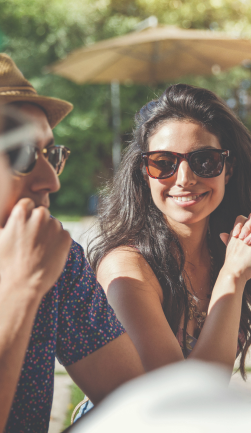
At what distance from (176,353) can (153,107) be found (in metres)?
1.25

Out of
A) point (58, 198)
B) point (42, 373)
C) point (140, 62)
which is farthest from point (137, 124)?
point (58, 198)

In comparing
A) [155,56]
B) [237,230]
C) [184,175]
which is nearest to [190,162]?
[184,175]

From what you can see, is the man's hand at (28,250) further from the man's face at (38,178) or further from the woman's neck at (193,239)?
the woman's neck at (193,239)

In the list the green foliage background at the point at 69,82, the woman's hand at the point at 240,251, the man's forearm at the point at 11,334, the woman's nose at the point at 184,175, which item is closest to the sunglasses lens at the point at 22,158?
the man's forearm at the point at 11,334

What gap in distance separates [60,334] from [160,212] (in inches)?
41.8

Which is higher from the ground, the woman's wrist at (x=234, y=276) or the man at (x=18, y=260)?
the man at (x=18, y=260)

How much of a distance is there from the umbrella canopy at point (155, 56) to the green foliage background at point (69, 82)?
12.0 feet

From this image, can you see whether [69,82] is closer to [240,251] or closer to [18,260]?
[240,251]

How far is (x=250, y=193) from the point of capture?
2.47 metres

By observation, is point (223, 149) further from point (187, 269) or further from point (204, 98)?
point (187, 269)

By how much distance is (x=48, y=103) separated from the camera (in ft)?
4.14

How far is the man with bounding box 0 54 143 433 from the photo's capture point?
1.21 m

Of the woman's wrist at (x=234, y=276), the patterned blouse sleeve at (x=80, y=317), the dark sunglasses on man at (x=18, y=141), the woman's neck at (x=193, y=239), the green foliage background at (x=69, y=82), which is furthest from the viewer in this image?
the green foliage background at (x=69, y=82)

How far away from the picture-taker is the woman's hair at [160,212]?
84.3 inches
